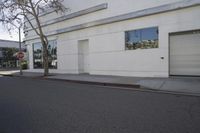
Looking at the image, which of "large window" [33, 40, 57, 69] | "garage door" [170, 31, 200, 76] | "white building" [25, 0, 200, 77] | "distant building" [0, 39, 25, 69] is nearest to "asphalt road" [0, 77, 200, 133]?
"garage door" [170, 31, 200, 76]

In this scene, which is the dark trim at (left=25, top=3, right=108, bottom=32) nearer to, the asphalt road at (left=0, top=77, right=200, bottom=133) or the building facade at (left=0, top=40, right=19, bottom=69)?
the asphalt road at (left=0, top=77, right=200, bottom=133)

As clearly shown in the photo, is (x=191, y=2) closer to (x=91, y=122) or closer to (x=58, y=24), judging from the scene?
(x=91, y=122)

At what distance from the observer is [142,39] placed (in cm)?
1465

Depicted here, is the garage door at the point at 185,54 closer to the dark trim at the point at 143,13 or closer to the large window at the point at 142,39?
the large window at the point at 142,39

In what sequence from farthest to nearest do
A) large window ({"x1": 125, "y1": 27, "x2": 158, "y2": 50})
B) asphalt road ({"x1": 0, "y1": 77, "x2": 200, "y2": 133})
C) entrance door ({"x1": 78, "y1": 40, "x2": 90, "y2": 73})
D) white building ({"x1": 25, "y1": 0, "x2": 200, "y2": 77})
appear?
entrance door ({"x1": 78, "y1": 40, "x2": 90, "y2": 73}) → large window ({"x1": 125, "y1": 27, "x2": 158, "y2": 50}) → white building ({"x1": 25, "y1": 0, "x2": 200, "y2": 77}) → asphalt road ({"x1": 0, "y1": 77, "x2": 200, "y2": 133})

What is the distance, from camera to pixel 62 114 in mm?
5906

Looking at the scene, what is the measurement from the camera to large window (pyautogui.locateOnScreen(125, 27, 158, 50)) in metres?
14.0

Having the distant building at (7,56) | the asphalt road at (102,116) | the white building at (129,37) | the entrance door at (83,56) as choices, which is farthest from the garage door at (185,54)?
the distant building at (7,56)

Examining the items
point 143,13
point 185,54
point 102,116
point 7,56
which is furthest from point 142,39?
point 7,56

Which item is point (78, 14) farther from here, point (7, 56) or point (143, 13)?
point (7, 56)

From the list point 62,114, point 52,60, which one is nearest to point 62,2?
point 52,60

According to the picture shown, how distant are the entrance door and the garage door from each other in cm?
872

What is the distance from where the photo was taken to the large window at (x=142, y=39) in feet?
46.0

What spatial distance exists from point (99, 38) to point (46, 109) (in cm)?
1171
